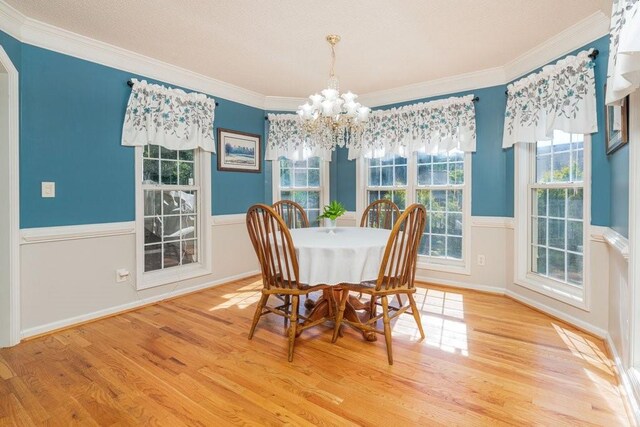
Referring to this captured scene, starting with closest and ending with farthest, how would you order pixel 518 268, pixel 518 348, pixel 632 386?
pixel 632 386 < pixel 518 348 < pixel 518 268

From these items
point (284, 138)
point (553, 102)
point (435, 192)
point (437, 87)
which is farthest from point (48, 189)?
point (553, 102)

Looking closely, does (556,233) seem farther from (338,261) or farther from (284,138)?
(284,138)

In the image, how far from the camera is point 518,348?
90.7 inches

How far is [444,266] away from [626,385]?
226 centimetres

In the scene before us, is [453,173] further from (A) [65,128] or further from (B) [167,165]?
(A) [65,128]

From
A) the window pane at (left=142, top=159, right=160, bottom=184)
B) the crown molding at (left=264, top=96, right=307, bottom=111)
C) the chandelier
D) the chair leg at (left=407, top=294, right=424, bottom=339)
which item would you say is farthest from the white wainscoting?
the chair leg at (left=407, top=294, right=424, bottom=339)

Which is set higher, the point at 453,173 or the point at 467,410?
the point at 453,173

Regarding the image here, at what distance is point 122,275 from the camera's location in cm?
311

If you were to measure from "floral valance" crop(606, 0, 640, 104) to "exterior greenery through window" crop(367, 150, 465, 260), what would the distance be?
2.40m

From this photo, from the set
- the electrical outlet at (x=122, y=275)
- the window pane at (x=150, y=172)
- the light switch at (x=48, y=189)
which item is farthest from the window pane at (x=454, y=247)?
the light switch at (x=48, y=189)

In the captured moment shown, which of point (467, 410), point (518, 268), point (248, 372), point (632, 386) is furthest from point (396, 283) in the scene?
point (518, 268)

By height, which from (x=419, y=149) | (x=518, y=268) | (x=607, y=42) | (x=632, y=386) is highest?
(x=607, y=42)

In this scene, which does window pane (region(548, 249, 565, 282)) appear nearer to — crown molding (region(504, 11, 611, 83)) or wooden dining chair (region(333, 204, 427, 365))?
wooden dining chair (region(333, 204, 427, 365))

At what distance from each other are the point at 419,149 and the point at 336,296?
7.14ft
